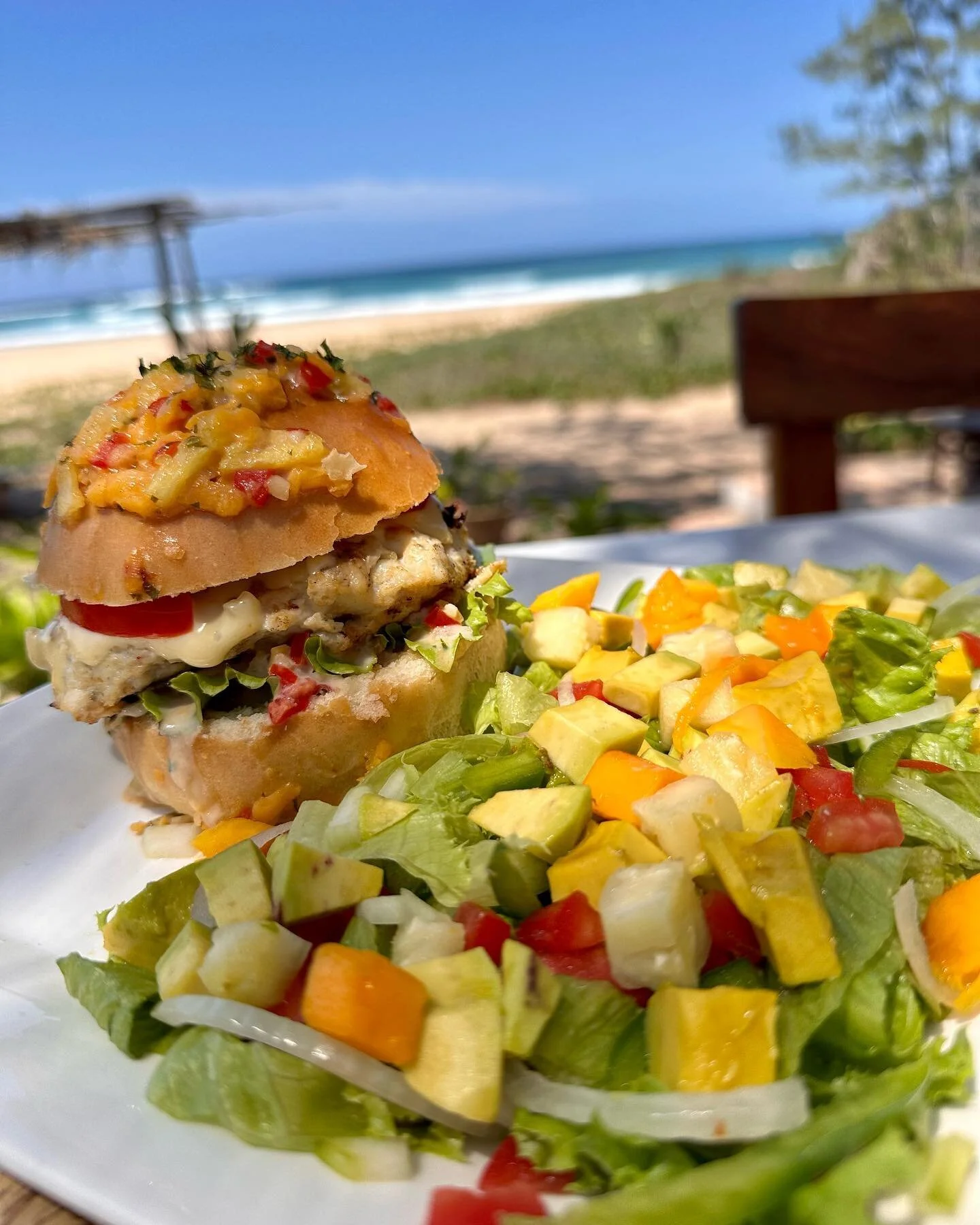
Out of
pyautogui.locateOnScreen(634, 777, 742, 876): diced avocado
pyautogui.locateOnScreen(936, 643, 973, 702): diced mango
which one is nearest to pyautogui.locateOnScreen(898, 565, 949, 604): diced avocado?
pyautogui.locateOnScreen(936, 643, 973, 702): diced mango

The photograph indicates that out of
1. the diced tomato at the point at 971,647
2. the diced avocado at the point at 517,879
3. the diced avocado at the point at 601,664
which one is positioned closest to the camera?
the diced avocado at the point at 517,879

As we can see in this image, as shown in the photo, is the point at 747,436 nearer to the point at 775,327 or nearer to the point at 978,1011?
the point at 775,327

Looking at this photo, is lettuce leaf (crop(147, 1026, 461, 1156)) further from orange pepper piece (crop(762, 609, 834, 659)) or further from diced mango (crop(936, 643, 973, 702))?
diced mango (crop(936, 643, 973, 702))

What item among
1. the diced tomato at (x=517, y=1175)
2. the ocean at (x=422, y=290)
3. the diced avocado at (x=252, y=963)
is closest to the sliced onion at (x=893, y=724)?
the diced tomato at (x=517, y=1175)

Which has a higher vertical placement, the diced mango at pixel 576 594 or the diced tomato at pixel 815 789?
the diced mango at pixel 576 594

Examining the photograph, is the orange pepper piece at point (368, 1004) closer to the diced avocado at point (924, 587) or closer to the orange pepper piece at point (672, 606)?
the orange pepper piece at point (672, 606)

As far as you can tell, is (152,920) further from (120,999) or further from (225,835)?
(225,835)

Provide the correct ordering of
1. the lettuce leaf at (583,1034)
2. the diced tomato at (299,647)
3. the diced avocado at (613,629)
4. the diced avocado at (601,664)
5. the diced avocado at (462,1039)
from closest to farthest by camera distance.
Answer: the diced avocado at (462,1039) < the lettuce leaf at (583,1034) < the diced tomato at (299,647) < the diced avocado at (601,664) < the diced avocado at (613,629)
